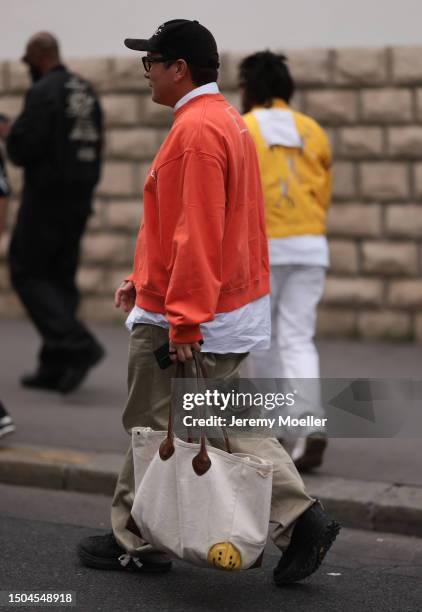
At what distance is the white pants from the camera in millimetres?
6207

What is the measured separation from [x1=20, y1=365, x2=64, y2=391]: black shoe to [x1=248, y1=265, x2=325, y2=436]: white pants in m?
2.29

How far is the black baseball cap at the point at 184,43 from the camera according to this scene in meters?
4.46

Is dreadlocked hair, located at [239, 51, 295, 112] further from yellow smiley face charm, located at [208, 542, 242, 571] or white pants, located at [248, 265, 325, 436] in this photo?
yellow smiley face charm, located at [208, 542, 242, 571]

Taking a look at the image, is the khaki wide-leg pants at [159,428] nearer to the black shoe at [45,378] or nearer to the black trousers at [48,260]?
the black trousers at [48,260]

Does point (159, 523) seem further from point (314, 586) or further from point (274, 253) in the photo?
point (274, 253)

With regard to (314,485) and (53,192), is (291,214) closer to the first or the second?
(314,485)

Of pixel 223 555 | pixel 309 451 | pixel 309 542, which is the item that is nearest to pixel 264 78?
pixel 309 451

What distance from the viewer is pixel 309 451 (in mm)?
6113

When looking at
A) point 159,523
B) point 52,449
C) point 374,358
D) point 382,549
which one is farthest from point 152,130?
point 159,523

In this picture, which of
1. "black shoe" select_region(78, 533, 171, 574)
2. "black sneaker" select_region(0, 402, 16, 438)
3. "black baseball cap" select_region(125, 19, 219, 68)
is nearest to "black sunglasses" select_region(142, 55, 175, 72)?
"black baseball cap" select_region(125, 19, 219, 68)

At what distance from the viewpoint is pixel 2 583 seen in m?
4.65

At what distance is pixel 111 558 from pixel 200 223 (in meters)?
1.31

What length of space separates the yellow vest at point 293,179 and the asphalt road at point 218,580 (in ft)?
4.70

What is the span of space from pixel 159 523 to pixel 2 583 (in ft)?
2.29
